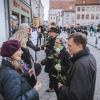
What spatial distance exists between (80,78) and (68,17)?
11683cm

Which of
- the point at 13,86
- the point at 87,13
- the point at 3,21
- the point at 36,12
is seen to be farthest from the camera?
the point at 87,13

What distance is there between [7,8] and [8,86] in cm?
822

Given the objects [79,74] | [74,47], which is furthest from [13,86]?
[74,47]

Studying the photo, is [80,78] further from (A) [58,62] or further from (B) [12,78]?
(A) [58,62]

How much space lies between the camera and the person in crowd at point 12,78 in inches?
112

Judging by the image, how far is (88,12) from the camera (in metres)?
109

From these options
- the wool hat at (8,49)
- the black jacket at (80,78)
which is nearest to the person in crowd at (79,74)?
the black jacket at (80,78)

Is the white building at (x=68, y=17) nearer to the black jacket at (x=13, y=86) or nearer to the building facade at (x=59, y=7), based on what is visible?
the building facade at (x=59, y=7)

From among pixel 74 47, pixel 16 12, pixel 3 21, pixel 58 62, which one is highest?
pixel 16 12

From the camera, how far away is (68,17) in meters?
119

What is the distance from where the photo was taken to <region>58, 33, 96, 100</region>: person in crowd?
3.22m

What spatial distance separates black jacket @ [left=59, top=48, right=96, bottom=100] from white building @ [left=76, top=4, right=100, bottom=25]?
105 meters

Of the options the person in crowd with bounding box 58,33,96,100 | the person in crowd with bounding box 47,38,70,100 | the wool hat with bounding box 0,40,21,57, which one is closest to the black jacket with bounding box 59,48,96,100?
the person in crowd with bounding box 58,33,96,100

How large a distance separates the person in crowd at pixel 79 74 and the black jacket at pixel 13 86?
481 mm
